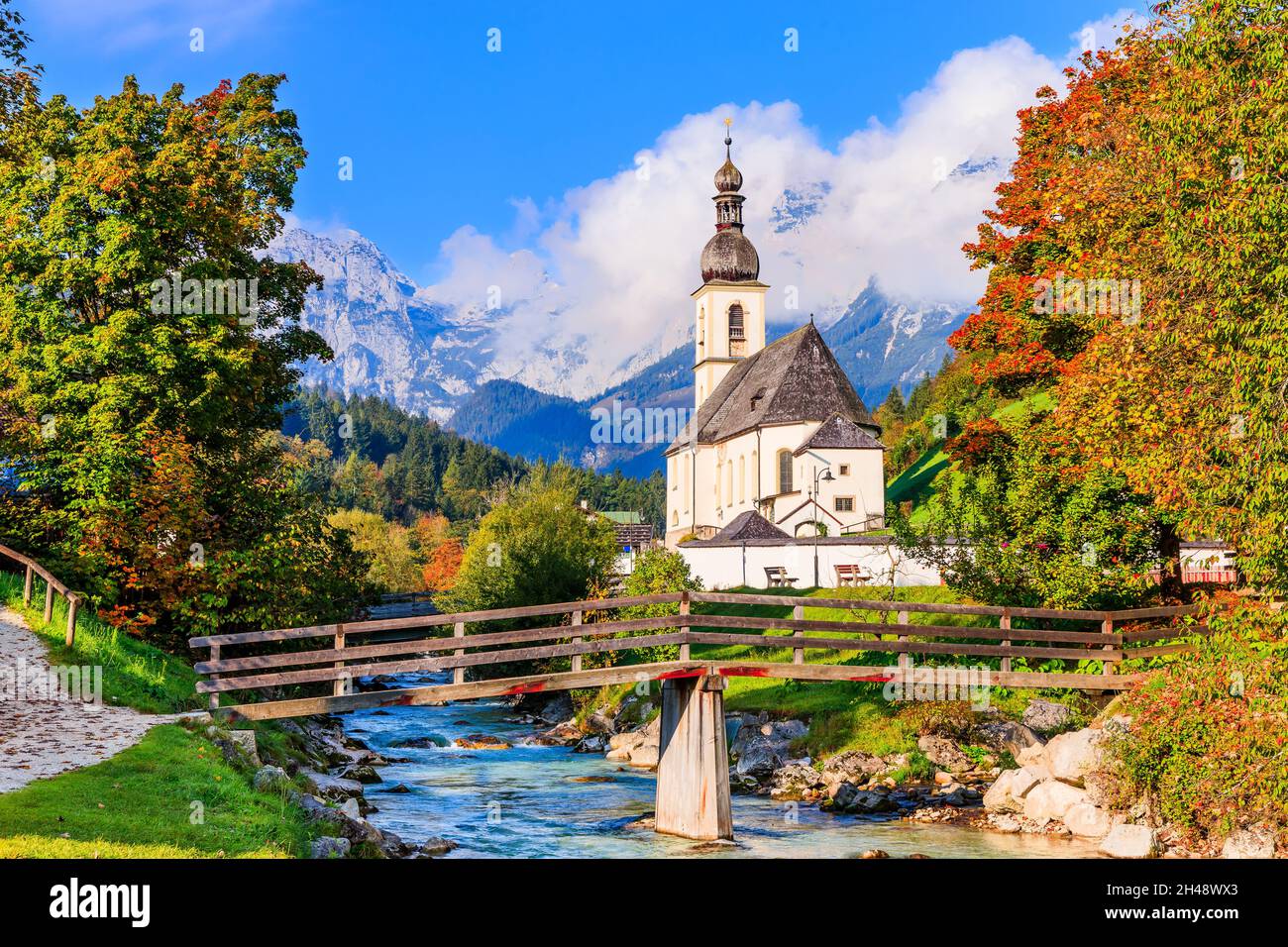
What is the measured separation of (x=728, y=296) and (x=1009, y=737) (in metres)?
74.7

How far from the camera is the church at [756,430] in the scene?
2717 inches

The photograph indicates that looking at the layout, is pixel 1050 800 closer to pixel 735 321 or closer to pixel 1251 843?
pixel 1251 843

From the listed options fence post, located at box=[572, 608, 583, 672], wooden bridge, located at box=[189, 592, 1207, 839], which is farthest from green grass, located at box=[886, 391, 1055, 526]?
fence post, located at box=[572, 608, 583, 672]

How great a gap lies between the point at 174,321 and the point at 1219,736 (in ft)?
77.1

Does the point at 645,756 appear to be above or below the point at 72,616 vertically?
below

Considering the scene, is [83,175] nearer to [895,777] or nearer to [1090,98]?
[895,777]

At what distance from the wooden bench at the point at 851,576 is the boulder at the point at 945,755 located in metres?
21.4

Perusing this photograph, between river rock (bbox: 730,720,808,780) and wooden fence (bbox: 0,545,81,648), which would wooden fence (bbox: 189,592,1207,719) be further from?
river rock (bbox: 730,720,808,780)

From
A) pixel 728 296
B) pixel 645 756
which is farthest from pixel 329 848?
pixel 728 296

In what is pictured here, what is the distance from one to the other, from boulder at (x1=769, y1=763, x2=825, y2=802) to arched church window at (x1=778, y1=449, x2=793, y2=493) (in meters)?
45.8

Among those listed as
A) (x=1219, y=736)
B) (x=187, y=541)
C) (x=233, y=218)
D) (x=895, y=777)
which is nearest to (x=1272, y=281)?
(x=1219, y=736)

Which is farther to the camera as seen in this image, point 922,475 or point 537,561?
point 922,475

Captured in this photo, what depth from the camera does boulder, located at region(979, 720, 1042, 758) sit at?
1116 inches

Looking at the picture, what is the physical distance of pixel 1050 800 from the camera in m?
23.0
